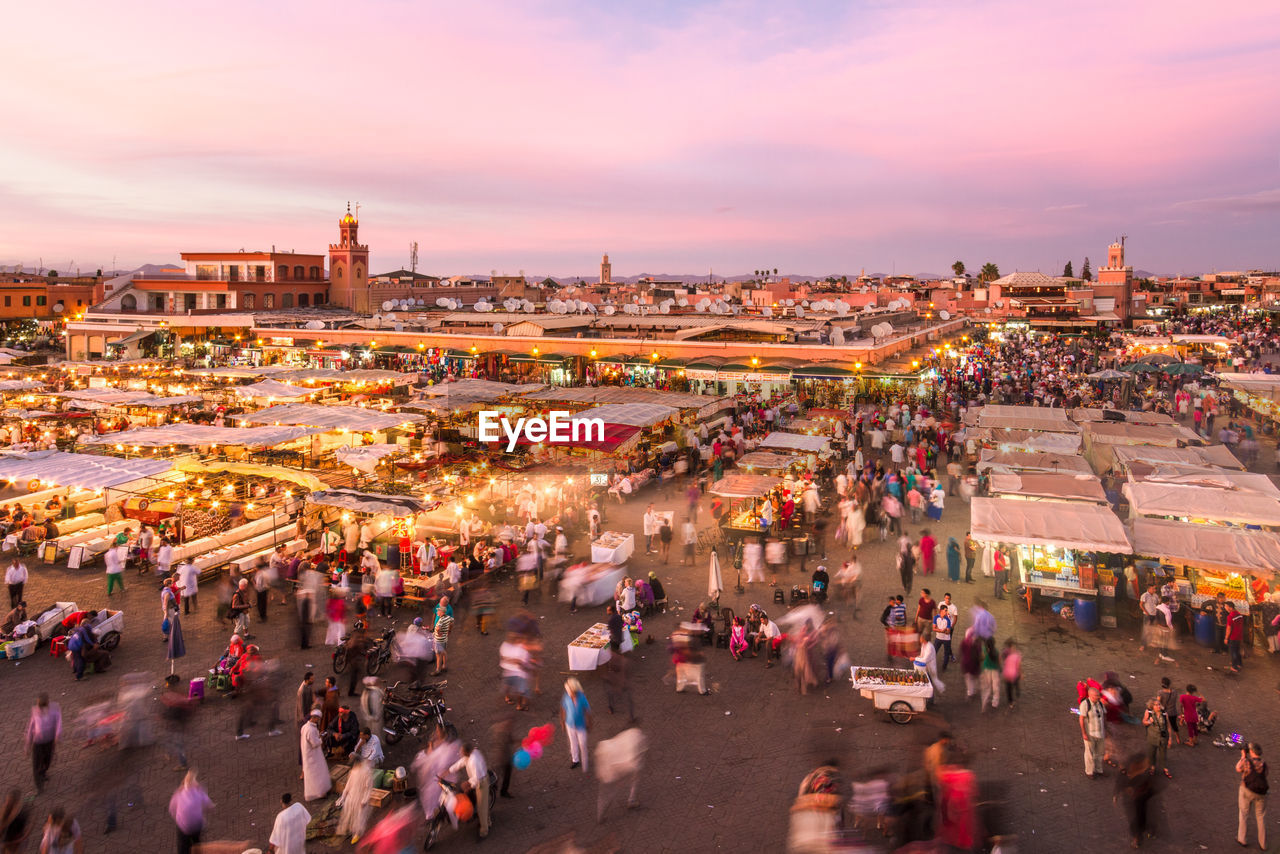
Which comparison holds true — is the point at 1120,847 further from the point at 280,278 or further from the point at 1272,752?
the point at 280,278

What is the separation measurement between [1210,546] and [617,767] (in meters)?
9.58

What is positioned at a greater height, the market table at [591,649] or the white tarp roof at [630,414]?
the white tarp roof at [630,414]

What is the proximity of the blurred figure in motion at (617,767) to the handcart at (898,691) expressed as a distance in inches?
115

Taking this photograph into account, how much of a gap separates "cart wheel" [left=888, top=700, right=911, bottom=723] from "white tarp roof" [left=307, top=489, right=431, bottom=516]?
26.9 feet

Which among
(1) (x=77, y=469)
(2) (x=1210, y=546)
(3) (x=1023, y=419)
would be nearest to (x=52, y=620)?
(1) (x=77, y=469)

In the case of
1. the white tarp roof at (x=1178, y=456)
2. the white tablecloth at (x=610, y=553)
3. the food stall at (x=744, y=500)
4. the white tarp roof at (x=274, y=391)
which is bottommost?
the white tablecloth at (x=610, y=553)

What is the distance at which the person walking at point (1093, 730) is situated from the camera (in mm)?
7535

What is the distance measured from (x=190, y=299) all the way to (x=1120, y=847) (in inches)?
2328

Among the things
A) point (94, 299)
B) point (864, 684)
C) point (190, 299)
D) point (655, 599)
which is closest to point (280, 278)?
point (190, 299)

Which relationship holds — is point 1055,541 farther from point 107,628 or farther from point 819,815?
point 107,628

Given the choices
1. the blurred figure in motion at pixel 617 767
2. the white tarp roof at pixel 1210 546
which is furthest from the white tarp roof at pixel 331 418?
the white tarp roof at pixel 1210 546

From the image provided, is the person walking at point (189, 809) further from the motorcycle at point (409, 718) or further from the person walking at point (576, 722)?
the person walking at point (576, 722)

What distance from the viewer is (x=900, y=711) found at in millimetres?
8711

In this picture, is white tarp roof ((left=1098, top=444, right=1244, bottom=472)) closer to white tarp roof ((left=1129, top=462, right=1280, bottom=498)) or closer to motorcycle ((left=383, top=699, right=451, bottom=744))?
white tarp roof ((left=1129, top=462, right=1280, bottom=498))
